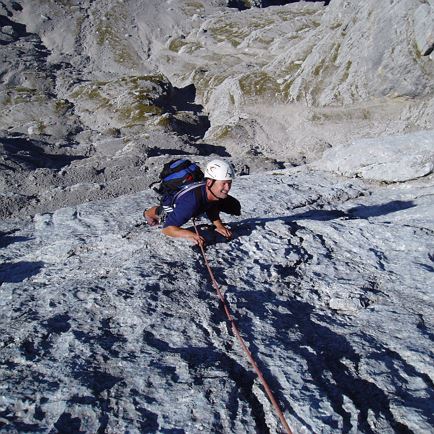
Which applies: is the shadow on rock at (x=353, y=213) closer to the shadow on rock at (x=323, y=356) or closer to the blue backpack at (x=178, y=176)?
the blue backpack at (x=178, y=176)

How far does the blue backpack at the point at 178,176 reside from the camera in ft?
36.9

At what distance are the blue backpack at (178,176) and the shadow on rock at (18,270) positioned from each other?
178 inches

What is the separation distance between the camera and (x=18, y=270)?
36.9 feet

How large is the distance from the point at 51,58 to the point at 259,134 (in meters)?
108

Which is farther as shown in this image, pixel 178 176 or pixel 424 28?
pixel 424 28

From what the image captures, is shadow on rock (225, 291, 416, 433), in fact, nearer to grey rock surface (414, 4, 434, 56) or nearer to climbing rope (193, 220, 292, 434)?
climbing rope (193, 220, 292, 434)

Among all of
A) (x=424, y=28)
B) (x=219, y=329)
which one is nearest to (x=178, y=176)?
(x=219, y=329)

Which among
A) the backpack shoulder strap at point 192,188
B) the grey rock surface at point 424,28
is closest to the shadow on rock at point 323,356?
the backpack shoulder strap at point 192,188

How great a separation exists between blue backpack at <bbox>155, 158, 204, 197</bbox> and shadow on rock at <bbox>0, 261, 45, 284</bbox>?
452 centimetres

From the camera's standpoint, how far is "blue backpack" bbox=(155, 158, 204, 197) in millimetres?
11234

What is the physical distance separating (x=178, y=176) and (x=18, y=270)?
18.4ft

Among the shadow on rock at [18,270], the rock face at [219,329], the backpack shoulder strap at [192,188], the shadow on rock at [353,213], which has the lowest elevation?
the shadow on rock at [18,270]

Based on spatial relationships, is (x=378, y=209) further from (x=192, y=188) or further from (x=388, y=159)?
(x=192, y=188)

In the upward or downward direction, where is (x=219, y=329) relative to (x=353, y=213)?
downward
